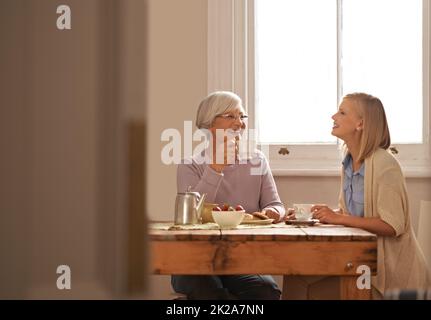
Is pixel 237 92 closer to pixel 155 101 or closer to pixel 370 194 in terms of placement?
pixel 155 101

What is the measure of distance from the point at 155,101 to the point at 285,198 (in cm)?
70

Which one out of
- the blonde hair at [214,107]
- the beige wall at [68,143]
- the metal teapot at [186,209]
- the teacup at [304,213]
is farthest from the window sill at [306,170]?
the beige wall at [68,143]

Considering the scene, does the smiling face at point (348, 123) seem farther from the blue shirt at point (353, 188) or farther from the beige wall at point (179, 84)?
the beige wall at point (179, 84)

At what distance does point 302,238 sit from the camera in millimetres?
1393

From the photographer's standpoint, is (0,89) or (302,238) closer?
(0,89)

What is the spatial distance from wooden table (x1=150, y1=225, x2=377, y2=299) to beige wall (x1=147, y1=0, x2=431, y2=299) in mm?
1084

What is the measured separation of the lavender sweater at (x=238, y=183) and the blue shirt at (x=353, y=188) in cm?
24

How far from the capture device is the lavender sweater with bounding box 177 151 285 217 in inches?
80.4

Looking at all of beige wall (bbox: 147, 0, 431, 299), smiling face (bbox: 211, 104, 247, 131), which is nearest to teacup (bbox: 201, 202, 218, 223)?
smiling face (bbox: 211, 104, 247, 131)

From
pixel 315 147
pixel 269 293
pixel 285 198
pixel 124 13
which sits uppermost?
pixel 124 13

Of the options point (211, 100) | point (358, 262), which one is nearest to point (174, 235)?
point (358, 262)

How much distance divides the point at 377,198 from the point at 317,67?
98cm

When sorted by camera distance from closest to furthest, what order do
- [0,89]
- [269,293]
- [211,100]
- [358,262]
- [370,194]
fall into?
[0,89]
[358,262]
[370,194]
[269,293]
[211,100]

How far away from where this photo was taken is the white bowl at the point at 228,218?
1578 mm
